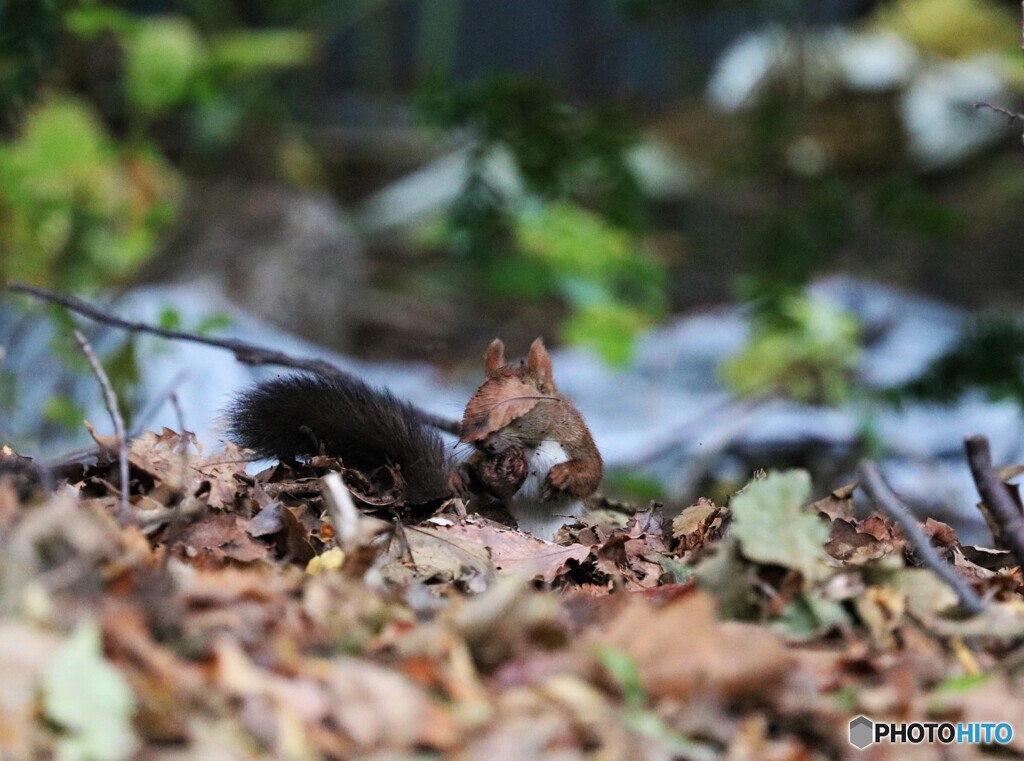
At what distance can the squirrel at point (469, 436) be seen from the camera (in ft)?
7.67

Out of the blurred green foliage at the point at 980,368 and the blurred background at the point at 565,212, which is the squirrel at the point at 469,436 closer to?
the blurred background at the point at 565,212

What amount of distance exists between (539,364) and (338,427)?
623 millimetres

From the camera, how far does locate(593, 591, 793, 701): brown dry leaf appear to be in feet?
4.85

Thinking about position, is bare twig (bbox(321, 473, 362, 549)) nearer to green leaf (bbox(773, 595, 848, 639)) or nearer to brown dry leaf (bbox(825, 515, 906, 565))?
green leaf (bbox(773, 595, 848, 639))

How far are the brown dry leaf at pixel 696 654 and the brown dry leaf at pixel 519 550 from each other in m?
0.49

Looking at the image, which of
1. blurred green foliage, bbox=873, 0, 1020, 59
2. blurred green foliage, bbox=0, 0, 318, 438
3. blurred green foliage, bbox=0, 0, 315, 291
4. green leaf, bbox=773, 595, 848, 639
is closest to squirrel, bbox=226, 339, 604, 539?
green leaf, bbox=773, 595, 848, 639

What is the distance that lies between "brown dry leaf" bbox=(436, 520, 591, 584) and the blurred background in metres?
0.67

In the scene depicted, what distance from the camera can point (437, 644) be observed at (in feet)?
4.95

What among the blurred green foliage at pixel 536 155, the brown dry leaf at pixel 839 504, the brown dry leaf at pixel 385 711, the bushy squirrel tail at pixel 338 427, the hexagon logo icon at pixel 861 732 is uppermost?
the blurred green foliage at pixel 536 155

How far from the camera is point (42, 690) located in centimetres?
129

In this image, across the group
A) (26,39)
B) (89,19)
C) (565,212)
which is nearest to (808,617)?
(26,39)

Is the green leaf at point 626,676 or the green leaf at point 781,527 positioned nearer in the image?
the green leaf at point 626,676

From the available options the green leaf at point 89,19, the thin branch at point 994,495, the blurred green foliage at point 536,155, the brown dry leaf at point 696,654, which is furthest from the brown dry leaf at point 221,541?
the blurred green foliage at point 536,155

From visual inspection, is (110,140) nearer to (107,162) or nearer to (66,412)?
(107,162)
